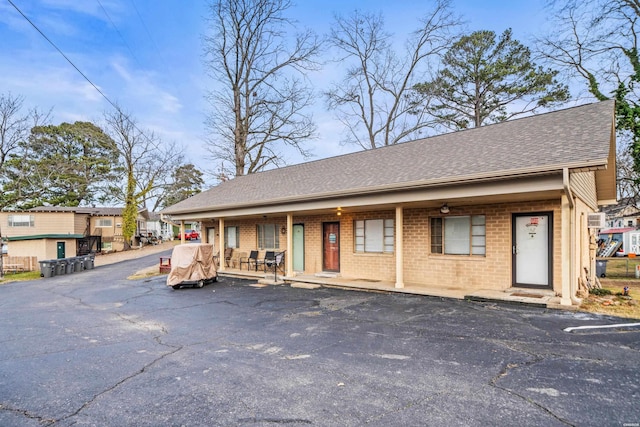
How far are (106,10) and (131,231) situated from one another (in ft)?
81.7

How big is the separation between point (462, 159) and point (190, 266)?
8.95 metres

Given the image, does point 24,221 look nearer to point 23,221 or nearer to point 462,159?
point 23,221

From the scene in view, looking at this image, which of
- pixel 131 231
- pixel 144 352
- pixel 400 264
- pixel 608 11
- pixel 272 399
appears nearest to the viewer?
pixel 272 399

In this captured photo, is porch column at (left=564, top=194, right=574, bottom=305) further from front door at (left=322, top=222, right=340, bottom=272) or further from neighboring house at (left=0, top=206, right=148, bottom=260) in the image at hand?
neighboring house at (left=0, top=206, right=148, bottom=260)

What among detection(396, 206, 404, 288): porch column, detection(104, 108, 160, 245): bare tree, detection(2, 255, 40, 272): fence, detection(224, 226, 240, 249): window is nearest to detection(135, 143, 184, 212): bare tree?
detection(104, 108, 160, 245): bare tree

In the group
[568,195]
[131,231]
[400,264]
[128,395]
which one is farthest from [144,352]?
[131,231]

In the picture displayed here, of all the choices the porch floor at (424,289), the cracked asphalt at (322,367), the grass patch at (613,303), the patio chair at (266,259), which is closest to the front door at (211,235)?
the patio chair at (266,259)

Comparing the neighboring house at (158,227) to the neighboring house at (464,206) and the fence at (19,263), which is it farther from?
the neighboring house at (464,206)

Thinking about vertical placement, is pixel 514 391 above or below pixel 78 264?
above

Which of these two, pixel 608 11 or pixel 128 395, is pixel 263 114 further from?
pixel 128 395

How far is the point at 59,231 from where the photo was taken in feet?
88.7

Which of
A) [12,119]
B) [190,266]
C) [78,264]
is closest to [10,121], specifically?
[12,119]

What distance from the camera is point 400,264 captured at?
952cm

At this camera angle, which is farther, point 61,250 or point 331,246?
point 61,250
